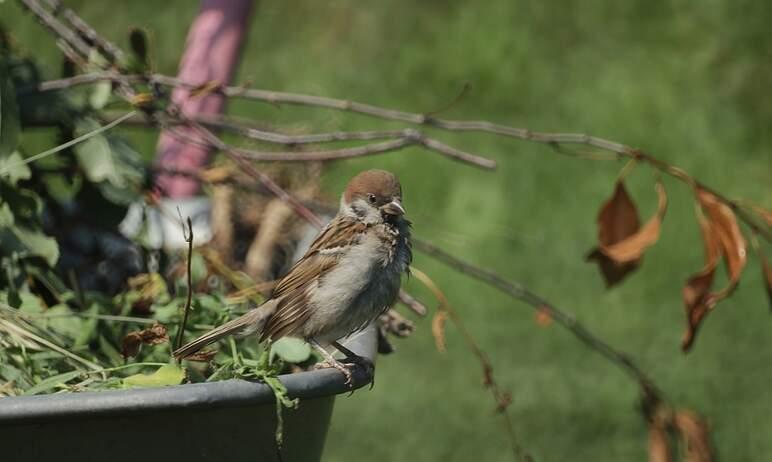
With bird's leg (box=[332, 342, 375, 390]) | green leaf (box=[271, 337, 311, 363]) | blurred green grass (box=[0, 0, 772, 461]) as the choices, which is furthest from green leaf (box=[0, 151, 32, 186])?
blurred green grass (box=[0, 0, 772, 461])

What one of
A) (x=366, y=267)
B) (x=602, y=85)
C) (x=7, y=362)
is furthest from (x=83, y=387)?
(x=602, y=85)

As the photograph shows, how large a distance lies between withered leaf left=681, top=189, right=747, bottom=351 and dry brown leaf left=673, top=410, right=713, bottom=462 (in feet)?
0.99

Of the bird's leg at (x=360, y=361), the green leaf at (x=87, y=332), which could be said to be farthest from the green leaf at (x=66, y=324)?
the bird's leg at (x=360, y=361)

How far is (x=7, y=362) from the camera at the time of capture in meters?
2.07

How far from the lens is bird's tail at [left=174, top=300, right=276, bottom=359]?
6.95ft

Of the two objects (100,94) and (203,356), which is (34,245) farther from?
(203,356)

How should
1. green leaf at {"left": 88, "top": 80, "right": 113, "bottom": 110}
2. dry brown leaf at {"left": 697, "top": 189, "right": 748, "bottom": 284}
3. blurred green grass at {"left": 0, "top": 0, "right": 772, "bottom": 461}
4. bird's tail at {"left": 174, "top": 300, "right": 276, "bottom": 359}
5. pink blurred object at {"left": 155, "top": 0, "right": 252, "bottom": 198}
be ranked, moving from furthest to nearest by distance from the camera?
blurred green grass at {"left": 0, "top": 0, "right": 772, "bottom": 461} < pink blurred object at {"left": 155, "top": 0, "right": 252, "bottom": 198} < green leaf at {"left": 88, "top": 80, "right": 113, "bottom": 110} < dry brown leaf at {"left": 697, "top": 189, "right": 748, "bottom": 284} < bird's tail at {"left": 174, "top": 300, "right": 276, "bottom": 359}

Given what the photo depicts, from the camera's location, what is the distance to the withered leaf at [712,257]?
2572mm

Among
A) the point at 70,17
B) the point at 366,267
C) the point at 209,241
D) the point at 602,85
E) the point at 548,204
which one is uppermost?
the point at 602,85

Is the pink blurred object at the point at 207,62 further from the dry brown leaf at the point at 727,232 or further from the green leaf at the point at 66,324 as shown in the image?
the dry brown leaf at the point at 727,232

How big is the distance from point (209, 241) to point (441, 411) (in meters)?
1.74

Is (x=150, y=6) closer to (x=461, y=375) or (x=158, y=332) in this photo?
(x=461, y=375)

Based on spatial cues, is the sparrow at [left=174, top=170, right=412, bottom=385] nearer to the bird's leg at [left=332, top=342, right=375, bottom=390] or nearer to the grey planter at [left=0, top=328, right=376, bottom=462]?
the bird's leg at [left=332, top=342, right=375, bottom=390]

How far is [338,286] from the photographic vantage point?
8.23 feet
